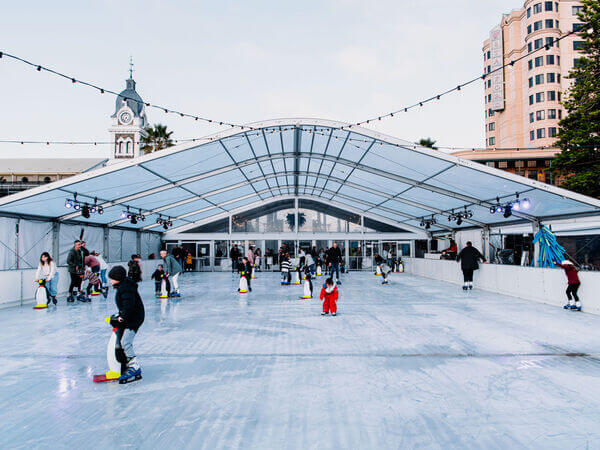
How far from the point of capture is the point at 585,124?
793 inches

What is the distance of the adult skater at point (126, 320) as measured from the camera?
152 inches

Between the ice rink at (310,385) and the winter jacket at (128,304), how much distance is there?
62 cm

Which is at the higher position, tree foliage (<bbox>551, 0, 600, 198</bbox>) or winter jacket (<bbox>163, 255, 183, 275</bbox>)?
tree foliage (<bbox>551, 0, 600, 198</bbox>)

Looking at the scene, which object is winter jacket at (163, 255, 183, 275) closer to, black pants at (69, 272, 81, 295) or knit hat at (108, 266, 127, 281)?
black pants at (69, 272, 81, 295)

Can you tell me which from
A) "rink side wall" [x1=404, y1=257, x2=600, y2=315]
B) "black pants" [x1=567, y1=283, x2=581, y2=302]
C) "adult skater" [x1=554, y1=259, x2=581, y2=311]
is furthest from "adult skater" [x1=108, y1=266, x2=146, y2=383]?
"rink side wall" [x1=404, y1=257, x2=600, y2=315]

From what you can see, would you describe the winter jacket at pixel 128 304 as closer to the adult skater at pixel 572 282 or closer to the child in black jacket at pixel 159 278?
the child in black jacket at pixel 159 278

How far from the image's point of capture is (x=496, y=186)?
1248 cm

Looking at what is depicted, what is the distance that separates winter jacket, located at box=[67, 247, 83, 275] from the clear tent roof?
220cm

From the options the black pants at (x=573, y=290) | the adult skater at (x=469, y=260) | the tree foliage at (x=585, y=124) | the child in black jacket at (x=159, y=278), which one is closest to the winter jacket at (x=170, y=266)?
the child in black jacket at (x=159, y=278)

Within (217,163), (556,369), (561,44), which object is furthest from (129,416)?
(561,44)

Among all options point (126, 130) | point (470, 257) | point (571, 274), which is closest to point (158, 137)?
point (126, 130)

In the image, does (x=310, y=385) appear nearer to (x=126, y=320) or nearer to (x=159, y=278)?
(x=126, y=320)

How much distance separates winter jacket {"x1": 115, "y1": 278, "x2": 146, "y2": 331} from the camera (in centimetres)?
387

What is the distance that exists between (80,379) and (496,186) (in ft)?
40.4
